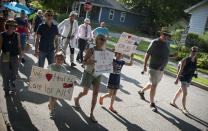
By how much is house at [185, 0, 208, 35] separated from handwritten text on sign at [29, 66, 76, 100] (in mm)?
31258

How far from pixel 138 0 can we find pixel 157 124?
49.3 m

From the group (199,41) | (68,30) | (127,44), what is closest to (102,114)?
(127,44)

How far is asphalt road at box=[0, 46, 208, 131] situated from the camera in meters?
7.42

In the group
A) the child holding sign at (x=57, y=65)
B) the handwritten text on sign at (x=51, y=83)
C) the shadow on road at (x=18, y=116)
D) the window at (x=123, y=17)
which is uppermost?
the child holding sign at (x=57, y=65)

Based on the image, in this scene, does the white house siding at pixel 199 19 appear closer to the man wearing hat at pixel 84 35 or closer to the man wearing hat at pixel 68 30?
the man wearing hat at pixel 84 35

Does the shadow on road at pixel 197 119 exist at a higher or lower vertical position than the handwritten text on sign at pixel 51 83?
lower

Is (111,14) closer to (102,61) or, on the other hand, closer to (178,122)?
(178,122)

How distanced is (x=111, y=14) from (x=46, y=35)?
48667 millimetres

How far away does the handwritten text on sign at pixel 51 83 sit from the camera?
287 inches

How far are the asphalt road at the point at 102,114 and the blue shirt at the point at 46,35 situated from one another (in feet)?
3.85

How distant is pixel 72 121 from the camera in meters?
7.75

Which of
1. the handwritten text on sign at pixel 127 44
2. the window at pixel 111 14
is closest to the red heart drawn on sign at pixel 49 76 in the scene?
the handwritten text on sign at pixel 127 44

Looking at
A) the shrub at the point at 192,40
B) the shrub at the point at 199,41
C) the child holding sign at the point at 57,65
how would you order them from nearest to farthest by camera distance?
the child holding sign at the point at 57,65 < the shrub at the point at 199,41 < the shrub at the point at 192,40

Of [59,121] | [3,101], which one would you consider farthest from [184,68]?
[3,101]
